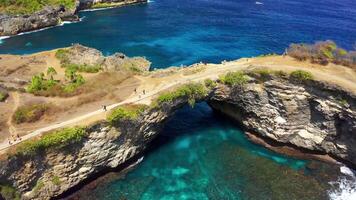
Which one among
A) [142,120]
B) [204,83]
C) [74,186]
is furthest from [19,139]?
[204,83]

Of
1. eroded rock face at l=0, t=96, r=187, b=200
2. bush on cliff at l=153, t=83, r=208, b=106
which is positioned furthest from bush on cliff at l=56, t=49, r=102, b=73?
eroded rock face at l=0, t=96, r=187, b=200

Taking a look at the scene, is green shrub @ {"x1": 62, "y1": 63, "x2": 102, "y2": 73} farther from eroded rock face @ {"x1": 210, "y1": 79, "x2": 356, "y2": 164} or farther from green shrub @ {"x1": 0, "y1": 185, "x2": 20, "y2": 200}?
green shrub @ {"x1": 0, "y1": 185, "x2": 20, "y2": 200}

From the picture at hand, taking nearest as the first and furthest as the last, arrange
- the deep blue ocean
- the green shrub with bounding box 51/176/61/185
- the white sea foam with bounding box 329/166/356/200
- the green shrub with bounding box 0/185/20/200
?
the green shrub with bounding box 0/185/20/200, the green shrub with bounding box 51/176/61/185, the white sea foam with bounding box 329/166/356/200, the deep blue ocean

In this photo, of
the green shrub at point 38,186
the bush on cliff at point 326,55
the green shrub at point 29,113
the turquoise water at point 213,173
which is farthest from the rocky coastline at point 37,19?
the bush on cliff at point 326,55

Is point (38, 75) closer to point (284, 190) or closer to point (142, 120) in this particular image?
point (142, 120)

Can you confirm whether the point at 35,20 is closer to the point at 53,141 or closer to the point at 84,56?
the point at 84,56

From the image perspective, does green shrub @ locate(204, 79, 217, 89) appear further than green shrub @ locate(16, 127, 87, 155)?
Yes
